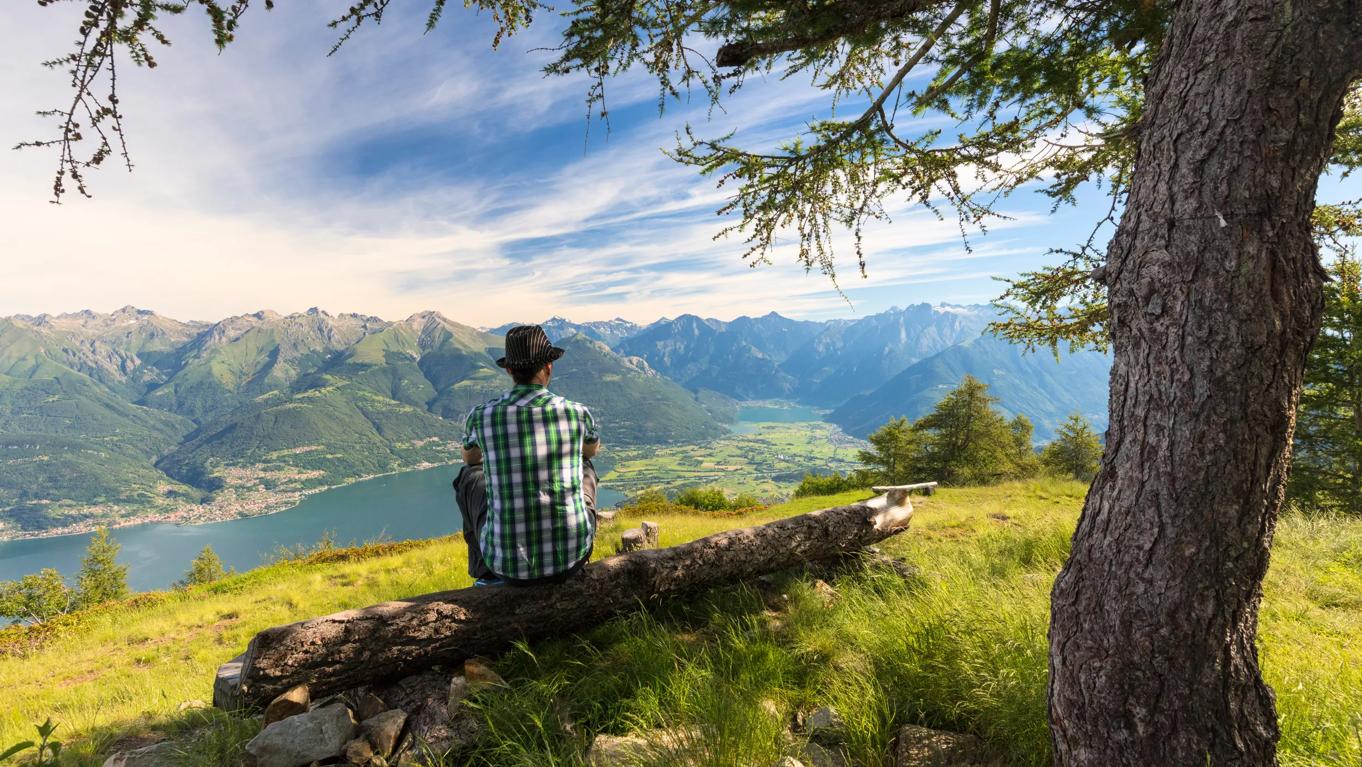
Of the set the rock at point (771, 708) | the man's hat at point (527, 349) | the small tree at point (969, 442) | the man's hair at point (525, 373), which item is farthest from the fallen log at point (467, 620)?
the small tree at point (969, 442)

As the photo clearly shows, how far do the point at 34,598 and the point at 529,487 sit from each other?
4304 cm

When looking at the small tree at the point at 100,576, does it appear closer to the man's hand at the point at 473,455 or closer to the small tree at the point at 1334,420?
the man's hand at the point at 473,455

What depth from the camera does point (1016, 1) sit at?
4137 millimetres

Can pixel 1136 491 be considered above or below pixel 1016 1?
below

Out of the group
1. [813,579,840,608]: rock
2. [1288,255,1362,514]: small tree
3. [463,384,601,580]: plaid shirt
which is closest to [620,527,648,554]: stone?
[813,579,840,608]: rock

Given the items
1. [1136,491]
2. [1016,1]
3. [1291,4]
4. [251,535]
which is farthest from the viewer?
[251,535]

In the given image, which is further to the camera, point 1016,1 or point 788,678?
point 1016,1

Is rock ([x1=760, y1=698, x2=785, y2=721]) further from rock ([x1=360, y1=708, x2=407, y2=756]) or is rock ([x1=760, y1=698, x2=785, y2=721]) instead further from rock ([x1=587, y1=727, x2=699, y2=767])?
rock ([x1=360, y1=708, x2=407, y2=756])

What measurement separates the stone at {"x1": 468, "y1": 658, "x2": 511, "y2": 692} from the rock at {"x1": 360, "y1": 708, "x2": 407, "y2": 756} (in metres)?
0.38

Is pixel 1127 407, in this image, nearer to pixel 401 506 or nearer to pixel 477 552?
pixel 477 552

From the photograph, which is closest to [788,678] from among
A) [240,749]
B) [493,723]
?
[493,723]

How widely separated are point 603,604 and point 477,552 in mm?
1018

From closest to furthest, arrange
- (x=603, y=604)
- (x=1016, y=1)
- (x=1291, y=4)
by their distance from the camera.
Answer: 1. (x=1291, y=4)
2. (x=603, y=604)
3. (x=1016, y=1)

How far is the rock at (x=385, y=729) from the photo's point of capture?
283cm
